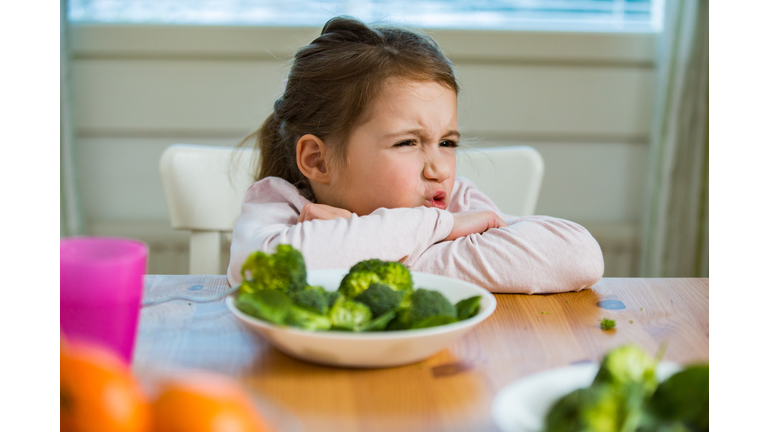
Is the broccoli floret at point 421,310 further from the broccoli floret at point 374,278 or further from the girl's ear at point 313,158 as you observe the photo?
the girl's ear at point 313,158

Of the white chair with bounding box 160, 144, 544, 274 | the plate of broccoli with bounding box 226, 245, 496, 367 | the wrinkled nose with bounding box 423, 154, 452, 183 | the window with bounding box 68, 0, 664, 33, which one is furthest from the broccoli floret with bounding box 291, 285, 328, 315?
the window with bounding box 68, 0, 664, 33

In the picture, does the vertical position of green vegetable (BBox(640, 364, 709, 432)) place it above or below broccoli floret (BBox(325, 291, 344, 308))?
above

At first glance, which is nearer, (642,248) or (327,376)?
(327,376)

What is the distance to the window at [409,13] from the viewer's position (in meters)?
1.97

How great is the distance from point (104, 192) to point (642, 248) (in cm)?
186

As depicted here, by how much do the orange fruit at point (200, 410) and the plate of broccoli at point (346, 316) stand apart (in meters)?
0.16

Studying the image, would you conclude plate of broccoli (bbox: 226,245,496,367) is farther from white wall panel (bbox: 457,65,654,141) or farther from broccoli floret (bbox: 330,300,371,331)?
white wall panel (bbox: 457,65,654,141)

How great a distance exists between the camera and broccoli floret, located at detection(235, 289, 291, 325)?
523mm

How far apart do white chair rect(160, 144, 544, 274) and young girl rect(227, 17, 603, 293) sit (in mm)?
121

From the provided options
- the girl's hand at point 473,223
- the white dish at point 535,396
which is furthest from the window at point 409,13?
the white dish at point 535,396

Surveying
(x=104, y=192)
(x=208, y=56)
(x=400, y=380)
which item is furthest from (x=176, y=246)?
(x=400, y=380)
